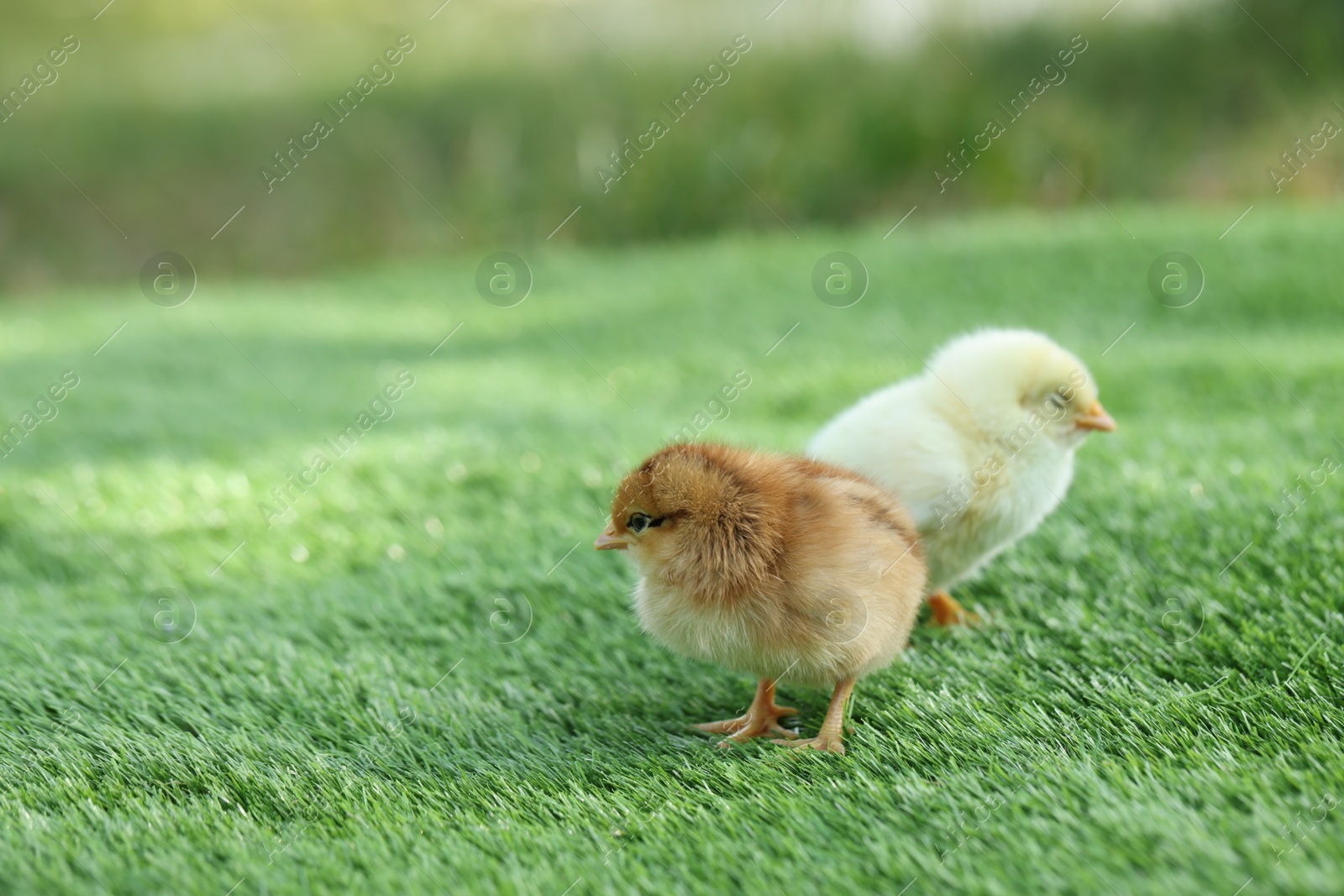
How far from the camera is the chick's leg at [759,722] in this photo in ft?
7.49

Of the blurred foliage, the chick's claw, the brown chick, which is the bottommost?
the chick's claw

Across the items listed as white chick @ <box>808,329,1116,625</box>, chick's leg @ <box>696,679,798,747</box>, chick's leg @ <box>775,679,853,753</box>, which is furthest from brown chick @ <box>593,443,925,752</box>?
white chick @ <box>808,329,1116,625</box>

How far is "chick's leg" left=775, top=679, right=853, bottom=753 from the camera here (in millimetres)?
2129

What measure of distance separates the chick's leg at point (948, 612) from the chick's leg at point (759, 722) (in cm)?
60

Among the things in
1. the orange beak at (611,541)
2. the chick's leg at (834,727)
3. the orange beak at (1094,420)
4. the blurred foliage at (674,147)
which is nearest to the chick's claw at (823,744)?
the chick's leg at (834,727)

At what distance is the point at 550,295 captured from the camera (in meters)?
7.52

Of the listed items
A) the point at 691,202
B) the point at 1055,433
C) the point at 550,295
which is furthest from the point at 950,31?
the point at 1055,433

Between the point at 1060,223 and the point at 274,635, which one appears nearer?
the point at 274,635

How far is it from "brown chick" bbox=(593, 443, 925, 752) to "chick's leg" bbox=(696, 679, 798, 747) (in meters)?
0.11

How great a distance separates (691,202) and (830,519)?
24.1 ft

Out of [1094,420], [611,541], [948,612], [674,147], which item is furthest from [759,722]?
[674,147]

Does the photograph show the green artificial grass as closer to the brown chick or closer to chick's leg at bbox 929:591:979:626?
chick's leg at bbox 929:591:979:626

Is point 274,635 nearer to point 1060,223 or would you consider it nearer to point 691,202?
point 1060,223

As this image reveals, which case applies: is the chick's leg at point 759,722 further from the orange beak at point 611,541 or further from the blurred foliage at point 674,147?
the blurred foliage at point 674,147
